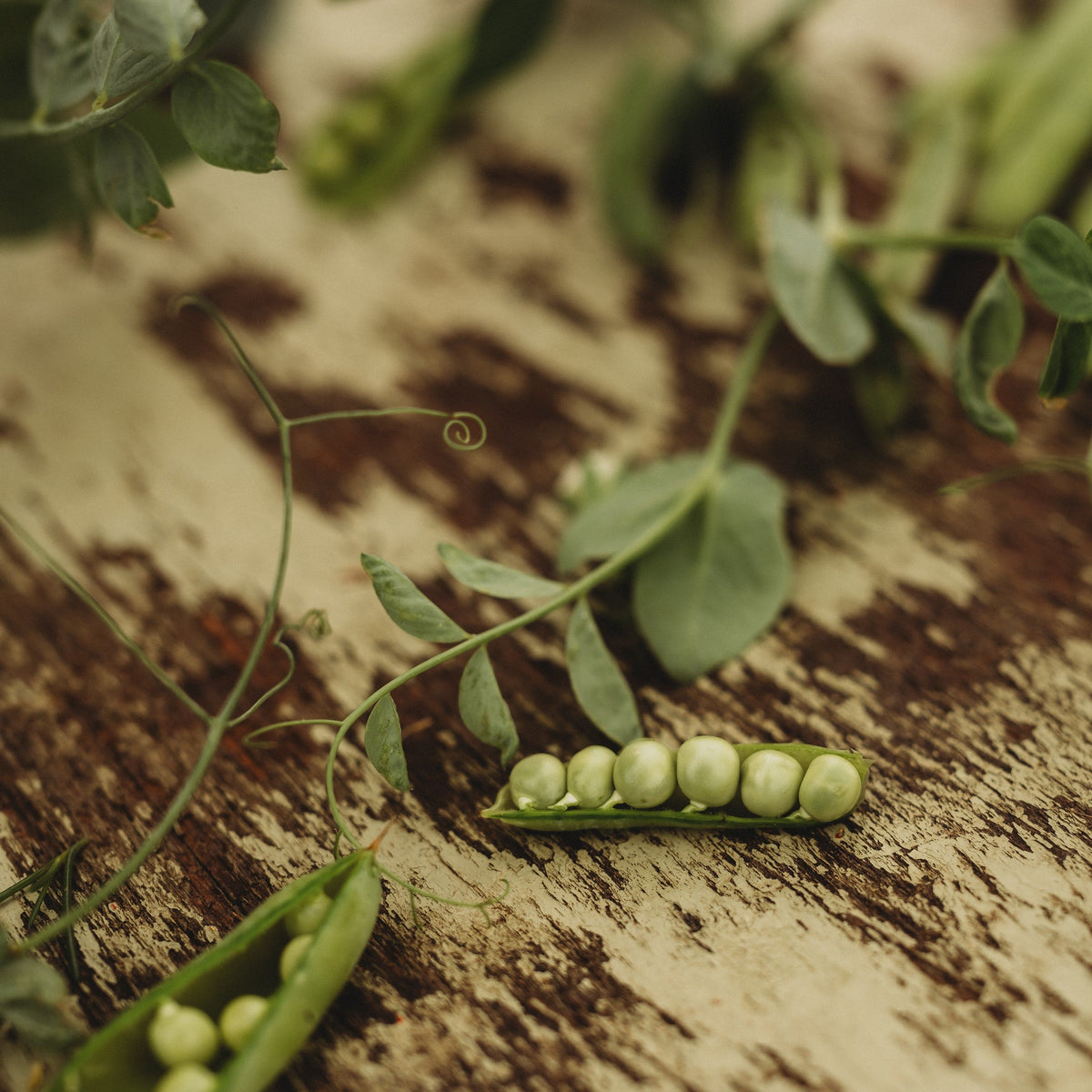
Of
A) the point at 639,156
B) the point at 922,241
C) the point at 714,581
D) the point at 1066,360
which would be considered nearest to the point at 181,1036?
the point at 714,581

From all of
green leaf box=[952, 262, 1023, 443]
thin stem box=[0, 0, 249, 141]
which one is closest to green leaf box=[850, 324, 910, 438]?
green leaf box=[952, 262, 1023, 443]

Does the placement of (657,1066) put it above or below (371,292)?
below

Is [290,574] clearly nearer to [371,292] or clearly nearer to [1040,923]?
[371,292]

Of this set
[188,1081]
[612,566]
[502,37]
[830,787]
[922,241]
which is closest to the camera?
[188,1081]

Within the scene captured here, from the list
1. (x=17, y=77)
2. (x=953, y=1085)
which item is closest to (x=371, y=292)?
(x=17, y=77)

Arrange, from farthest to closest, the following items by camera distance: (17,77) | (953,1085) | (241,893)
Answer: (17,77)
(241,893)
(953,1085)

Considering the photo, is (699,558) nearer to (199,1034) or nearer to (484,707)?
(484,707)

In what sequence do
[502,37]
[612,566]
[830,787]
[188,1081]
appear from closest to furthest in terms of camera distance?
[188,1081], [830,787], [612,566], [502,37]

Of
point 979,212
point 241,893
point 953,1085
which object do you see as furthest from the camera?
point 979,212
